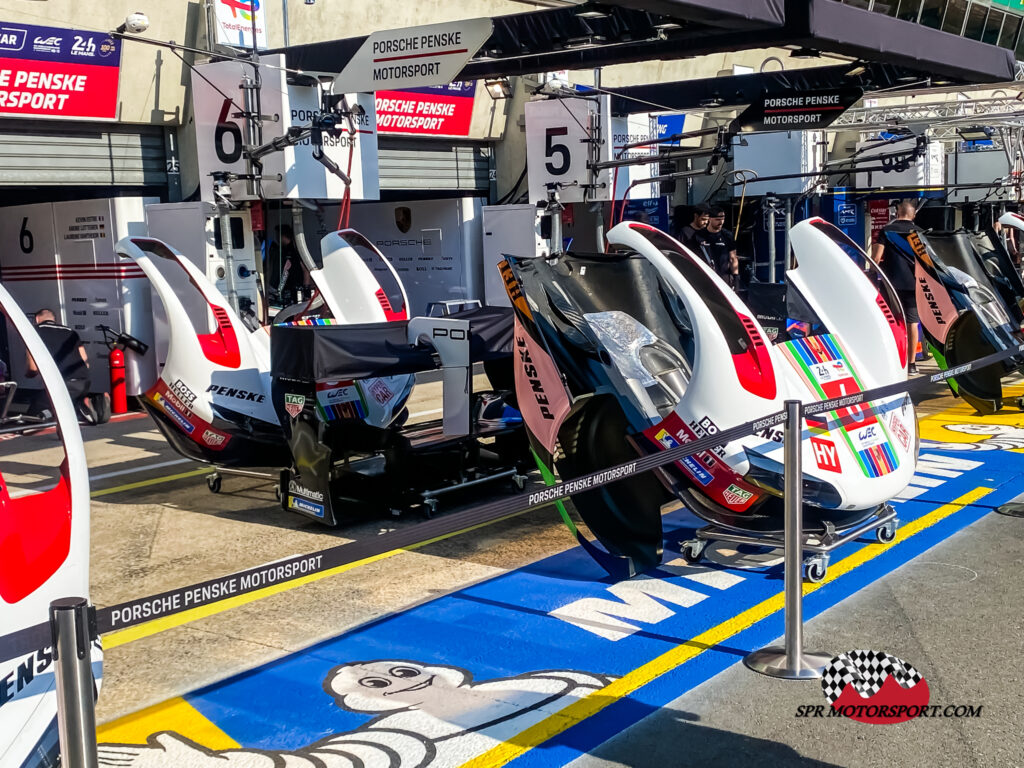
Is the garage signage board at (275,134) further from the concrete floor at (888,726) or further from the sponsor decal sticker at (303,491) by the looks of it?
the concrete floor at (888,726)

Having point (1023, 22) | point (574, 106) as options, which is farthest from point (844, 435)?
point (1023, 22)

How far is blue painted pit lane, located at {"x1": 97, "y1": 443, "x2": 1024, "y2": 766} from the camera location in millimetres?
3873

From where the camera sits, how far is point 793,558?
4.29 metres

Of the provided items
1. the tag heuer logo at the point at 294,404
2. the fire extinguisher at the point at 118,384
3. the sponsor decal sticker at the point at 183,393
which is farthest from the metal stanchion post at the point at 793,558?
the fire extinguisher at the point at 118,384

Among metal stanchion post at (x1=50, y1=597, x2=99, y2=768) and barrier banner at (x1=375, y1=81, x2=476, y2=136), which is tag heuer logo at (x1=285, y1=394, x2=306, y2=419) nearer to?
metal stanchion post at (x1=50, y1=597, x2=99, y2=768)

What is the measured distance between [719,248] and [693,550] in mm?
7297

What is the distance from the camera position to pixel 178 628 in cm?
512

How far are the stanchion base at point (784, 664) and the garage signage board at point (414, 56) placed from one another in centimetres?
503

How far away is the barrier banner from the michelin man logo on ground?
1281 centimetres

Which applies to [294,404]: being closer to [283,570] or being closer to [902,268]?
[283,570]

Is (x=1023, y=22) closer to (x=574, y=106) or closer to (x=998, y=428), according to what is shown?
(x=574, y=106)

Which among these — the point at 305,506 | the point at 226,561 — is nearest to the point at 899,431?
the point at 305,506

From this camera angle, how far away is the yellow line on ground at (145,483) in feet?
26.8

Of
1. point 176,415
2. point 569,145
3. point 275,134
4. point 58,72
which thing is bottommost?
point 176,415
